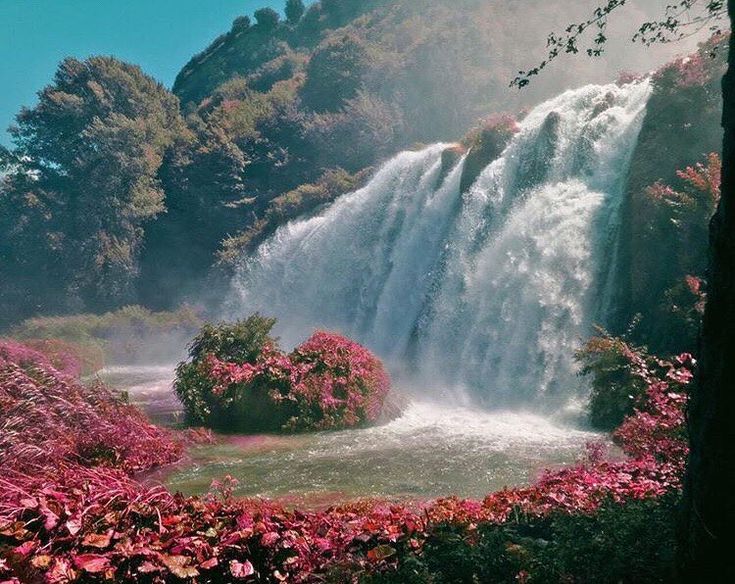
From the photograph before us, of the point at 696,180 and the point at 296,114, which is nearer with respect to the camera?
the point at 696,180

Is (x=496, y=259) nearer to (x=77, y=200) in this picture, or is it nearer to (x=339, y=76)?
(x=339, y=76)

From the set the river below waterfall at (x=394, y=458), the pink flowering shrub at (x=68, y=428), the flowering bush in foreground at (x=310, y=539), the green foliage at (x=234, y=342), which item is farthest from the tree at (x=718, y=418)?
the green foliage at (x=234, y=342)

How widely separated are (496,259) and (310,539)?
14886 millimetres

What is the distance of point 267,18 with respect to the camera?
236 feet

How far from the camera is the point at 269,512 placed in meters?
5.50

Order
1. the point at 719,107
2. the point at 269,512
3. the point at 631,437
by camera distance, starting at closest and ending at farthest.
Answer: the point at 269,512, the point at 631,437, the point at 719,107

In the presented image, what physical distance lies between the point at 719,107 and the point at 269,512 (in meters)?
15.6

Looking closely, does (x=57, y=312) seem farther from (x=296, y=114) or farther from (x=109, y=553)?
(x=109, y=553)

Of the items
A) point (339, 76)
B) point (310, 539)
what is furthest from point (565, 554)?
point (339, 76)

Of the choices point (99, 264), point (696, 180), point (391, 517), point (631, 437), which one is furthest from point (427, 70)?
point (391, 517)

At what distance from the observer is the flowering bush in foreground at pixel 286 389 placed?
14.0 meters

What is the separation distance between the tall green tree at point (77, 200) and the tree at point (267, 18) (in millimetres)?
32440

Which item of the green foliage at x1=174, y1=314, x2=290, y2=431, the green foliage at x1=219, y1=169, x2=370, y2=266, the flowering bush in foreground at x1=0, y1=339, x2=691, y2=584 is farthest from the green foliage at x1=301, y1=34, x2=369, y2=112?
the flowering bush in foreground at x1=0, y1=339, x2=691, y2=584

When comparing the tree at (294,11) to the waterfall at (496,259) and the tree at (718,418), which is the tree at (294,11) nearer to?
the waterfall at (496,259)
